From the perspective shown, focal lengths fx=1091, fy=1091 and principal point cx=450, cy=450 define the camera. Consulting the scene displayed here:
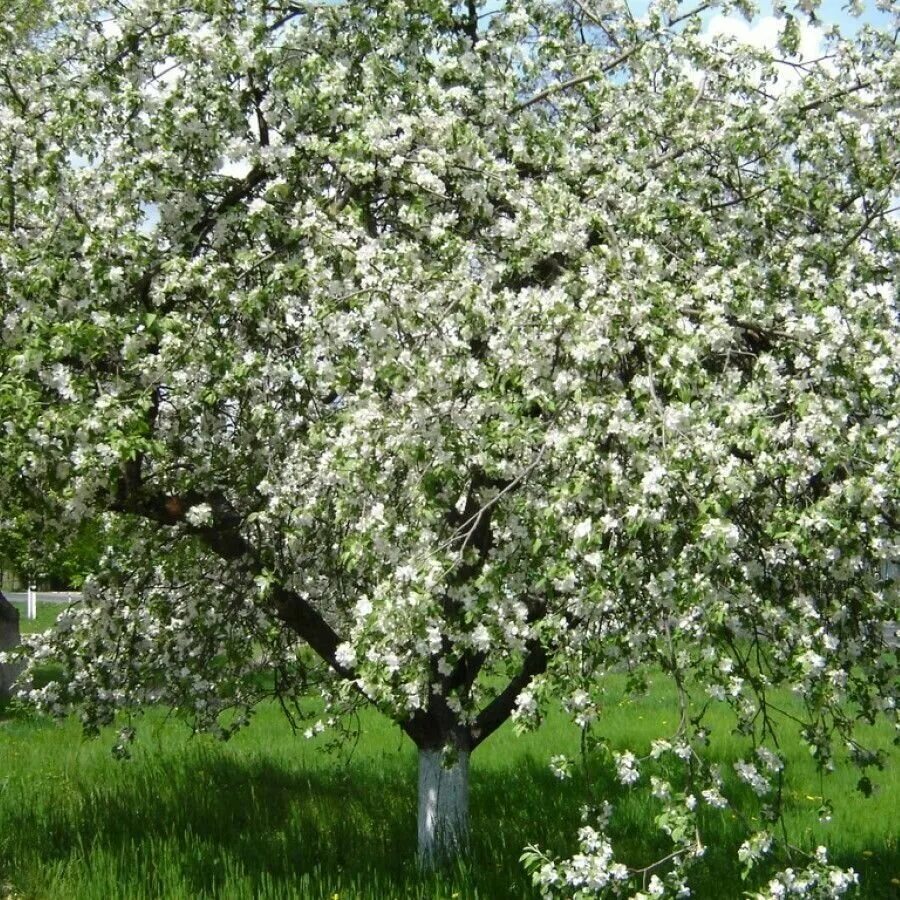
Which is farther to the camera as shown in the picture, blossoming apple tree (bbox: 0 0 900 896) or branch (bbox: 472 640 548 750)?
branch (bbox: 472 640 548 750)

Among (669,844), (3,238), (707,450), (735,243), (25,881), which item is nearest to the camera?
(707,450)

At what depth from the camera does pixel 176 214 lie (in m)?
5.83

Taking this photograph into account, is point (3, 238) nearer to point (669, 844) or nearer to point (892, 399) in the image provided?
point (892, 399)

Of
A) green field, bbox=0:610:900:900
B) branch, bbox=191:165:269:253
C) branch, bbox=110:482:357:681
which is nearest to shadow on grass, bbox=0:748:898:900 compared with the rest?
green field, bbox=0:610:900:900

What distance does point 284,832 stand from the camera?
7.69 m

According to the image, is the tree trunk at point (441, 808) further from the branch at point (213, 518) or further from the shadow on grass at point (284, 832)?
the branch at point (213, 518)

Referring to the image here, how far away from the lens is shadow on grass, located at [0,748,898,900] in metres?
6.30

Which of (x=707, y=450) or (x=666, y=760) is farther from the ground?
(x=707, y=450)

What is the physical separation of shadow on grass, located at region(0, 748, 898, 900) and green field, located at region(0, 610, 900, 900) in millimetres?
17

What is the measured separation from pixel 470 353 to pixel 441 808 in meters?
3.20

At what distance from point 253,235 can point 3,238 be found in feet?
4.15

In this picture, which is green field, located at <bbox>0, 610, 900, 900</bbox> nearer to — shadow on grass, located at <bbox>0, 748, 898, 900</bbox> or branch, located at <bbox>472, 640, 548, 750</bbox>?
shadow on grass, located at <bbox>0, 748, 898, 900</bbox>

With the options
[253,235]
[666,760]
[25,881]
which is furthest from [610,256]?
[666,760]

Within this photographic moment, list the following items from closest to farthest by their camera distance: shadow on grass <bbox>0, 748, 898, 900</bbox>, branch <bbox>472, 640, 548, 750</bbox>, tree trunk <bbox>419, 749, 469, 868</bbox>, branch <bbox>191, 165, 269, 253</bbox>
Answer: branch <bbox>191, 165, 269, 253</bbox> → shadow on grass <bbox>0, 748, 898, 900</bbox> → branch <bbox>472, 640, 548, 750</bbox> → tree trunk <bbox>419, 749, 469, 868</bbox>
